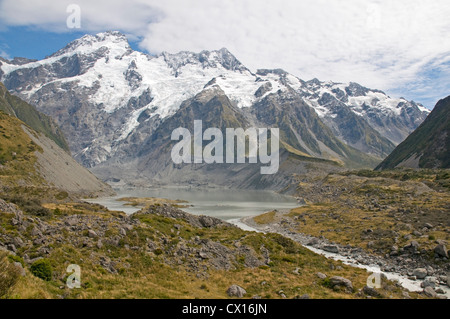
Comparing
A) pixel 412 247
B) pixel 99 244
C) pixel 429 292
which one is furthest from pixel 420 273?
pixel 99 244

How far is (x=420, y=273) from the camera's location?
43.4 metres

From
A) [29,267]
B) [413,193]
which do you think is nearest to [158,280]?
[29,267]

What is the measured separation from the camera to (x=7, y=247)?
28.2m

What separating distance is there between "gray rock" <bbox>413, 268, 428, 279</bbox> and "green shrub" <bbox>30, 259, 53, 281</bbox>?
43.8 meters

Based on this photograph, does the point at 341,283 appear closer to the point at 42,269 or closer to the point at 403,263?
the point at 403,263

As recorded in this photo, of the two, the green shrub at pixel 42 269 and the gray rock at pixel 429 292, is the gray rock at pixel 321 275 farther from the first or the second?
the green shrub at pixel 42 269

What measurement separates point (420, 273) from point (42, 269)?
147 ft

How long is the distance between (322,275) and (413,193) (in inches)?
3514

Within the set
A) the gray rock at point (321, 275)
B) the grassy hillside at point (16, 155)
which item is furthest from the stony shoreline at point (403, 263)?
the grassy hillside at point (16, 155)

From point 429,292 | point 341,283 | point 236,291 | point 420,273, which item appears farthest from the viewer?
point 420,273

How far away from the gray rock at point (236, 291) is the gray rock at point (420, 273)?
2689 cm

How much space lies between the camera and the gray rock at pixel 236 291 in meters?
→ 30.3

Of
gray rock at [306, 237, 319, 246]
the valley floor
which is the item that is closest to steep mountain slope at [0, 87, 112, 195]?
the valley floor
